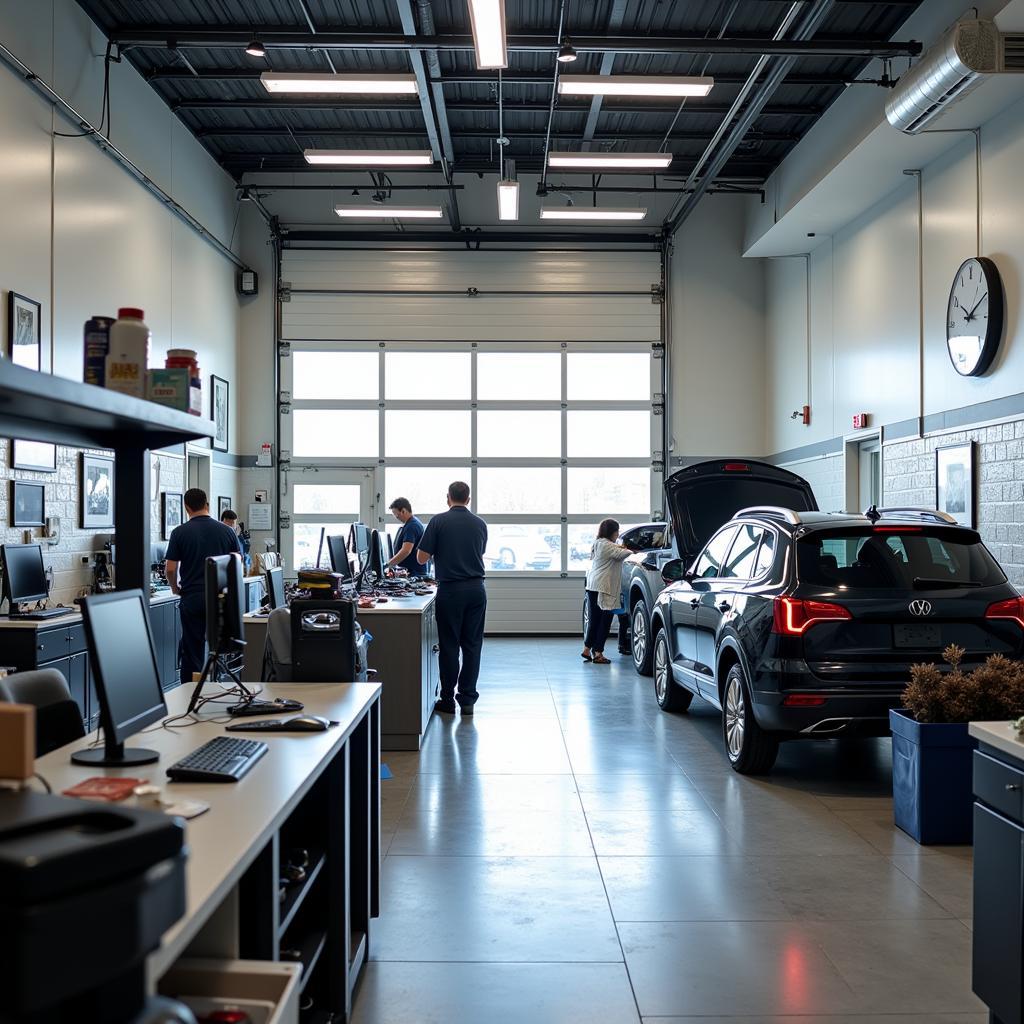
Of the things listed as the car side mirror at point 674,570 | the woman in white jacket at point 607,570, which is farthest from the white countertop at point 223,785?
the woman in white jacket at point 607,570

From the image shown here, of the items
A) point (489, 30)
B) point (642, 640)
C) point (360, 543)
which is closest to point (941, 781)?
point (489, 30)

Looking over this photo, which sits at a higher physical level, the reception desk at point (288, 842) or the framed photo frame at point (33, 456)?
the framed photo frame at point (33, 456)

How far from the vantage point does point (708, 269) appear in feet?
47.8

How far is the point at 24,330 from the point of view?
7.62 meters

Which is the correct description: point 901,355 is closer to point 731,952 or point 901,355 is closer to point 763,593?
point 763,593

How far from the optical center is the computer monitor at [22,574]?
6.91 m

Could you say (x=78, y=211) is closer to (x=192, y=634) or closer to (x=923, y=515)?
(x=192, y=634)

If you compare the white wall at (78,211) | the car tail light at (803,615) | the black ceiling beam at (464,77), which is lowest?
the car tail light at (803,615)

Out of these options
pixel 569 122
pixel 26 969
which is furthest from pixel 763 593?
pixel 569 122

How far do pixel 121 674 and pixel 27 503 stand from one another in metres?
5.59

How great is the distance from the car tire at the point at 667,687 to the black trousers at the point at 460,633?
1.52 m

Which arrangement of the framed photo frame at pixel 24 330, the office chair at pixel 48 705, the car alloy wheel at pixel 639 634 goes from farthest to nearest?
the car alloy wheel at pixel 639 634 → the framed photo frame at pixel 24 330 → the office chair at pixel 48 705

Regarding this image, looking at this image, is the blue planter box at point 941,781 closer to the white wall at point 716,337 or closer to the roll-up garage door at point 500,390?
the roll-up garage door at point 500,390

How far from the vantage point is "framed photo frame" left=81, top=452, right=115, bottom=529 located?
28.7 feet
